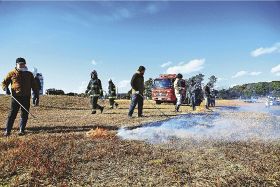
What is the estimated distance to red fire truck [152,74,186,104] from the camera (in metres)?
35.8

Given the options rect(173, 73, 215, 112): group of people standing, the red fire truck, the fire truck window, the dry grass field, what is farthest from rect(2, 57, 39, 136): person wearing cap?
the fire truck window

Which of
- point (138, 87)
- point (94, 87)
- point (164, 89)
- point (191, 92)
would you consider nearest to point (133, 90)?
point (138, 87)

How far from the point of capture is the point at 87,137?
32.3ft

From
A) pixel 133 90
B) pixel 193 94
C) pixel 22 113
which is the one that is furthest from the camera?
pixel 193 94

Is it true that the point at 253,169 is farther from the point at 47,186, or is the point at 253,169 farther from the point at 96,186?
the point at 47,186

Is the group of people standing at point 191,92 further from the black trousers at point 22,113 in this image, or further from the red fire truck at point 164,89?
the black trousers at point 22,113

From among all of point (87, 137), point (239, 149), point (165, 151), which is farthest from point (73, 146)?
point (239, 149)

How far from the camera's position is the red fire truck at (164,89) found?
35.8m

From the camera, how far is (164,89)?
36250 millimetres

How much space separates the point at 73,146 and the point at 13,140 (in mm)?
1975

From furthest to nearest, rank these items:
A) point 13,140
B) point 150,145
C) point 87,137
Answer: point 87,137, point 13,140, point 150,145

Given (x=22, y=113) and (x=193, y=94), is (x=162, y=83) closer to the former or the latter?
(x=193, y=94)

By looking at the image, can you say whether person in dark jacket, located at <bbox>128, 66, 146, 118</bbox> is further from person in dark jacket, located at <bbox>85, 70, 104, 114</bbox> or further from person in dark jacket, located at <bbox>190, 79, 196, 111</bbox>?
person in dark jacket, located at <bbox>190, 79, 196, 111</bbox>

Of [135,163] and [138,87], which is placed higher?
[138,87]
